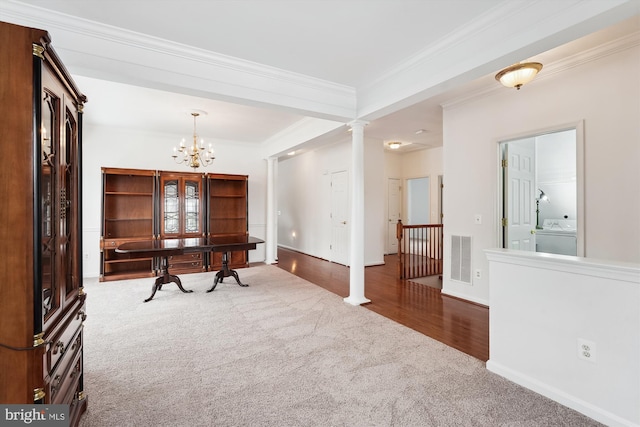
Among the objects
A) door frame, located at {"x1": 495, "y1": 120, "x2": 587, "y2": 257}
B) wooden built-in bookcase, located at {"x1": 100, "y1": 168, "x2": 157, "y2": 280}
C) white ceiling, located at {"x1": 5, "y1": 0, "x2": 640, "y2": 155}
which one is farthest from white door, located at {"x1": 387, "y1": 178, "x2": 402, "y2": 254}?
wooden built-in bookcase, located at {"x1": 100, "y1": 168, "x2": 157, "y2": 280}

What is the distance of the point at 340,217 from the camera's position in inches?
265

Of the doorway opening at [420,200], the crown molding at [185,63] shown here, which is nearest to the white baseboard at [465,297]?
the crown molding at [185,63]

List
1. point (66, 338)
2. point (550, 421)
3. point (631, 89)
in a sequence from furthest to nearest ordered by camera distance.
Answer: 1. point (631, 89)
2. point (550, 421)
3. point (66, 338)

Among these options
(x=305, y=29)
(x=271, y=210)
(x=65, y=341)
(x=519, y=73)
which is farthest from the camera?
(x=271, y=210)

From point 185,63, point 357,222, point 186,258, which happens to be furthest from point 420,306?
point 186,258

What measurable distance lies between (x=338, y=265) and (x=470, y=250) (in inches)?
123

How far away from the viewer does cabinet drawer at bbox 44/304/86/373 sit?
1257 mm

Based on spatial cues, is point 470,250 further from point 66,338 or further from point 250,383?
point 66,338

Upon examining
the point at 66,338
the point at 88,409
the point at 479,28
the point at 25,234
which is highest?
the point at 479,28

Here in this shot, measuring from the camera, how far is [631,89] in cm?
267

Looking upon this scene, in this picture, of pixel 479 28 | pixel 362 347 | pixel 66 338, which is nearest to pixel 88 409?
pixel 66 338

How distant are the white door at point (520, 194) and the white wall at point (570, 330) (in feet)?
6.22

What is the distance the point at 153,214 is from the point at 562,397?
20.0 feet

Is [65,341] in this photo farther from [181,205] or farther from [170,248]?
[181,205]
